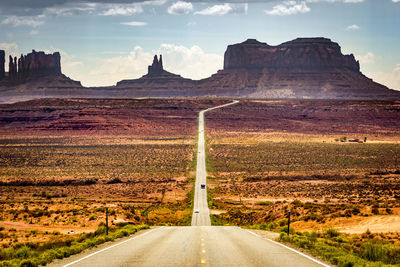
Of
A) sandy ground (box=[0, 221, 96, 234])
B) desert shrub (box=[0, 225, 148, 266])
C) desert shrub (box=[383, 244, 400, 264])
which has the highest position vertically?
desert shrub (box=[383, 244, 400, 264])

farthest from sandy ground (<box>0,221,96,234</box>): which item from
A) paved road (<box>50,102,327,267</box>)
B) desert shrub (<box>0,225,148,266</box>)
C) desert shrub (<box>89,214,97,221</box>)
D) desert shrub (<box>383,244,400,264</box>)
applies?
desert shrub (<box>383,244,400,264</box>)

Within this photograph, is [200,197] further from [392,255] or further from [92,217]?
[392,255]

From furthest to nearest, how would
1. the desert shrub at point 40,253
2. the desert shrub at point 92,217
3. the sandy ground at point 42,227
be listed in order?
1. the desert shrub at point 92,217
2. the sandy ground at point 42,227
3. the desert shrub at point 40,253

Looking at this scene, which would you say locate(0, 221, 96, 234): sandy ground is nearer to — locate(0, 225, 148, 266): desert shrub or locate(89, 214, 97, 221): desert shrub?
locate(89, 214, 97, 221): desert shrub

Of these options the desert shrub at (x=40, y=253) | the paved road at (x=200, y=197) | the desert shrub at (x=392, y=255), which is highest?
the desert shrub at (x=392, y=255)

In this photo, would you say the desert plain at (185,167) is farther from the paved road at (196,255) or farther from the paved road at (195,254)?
the paved road at (196,255)

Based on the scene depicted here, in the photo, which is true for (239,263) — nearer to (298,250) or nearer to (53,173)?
(298,250)

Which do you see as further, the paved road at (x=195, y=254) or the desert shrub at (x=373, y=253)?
the desert shrub at (x=373, y=253)

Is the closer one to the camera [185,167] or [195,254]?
[195,254]

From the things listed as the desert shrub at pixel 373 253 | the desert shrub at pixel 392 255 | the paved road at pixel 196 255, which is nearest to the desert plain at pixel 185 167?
the desert shrub at pixel 392 255

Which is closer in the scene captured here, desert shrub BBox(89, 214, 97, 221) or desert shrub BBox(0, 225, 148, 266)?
desert shrub BBox(0, 225, 148, 266)

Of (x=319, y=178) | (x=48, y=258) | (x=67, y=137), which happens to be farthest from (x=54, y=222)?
(x=67, y=137)

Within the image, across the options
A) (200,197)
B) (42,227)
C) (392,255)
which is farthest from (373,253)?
(200,197)

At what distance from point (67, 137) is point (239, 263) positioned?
108 metres
